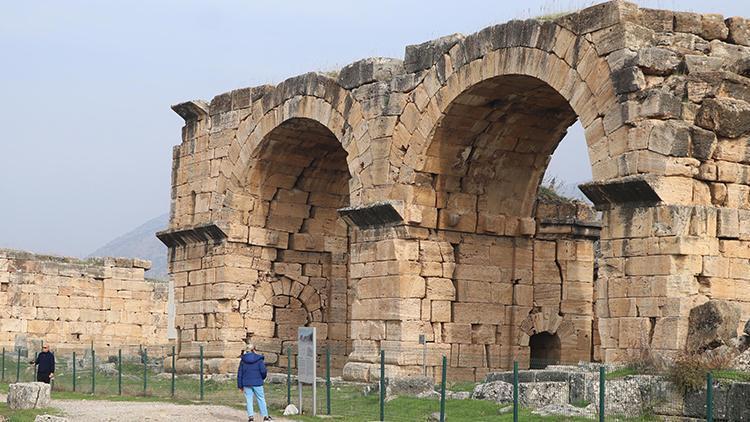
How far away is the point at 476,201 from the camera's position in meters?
21.6

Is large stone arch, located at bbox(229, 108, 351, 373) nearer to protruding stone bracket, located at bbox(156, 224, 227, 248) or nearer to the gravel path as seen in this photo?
protruding stone bracket, located at bbox(156, 224, 227, 248)

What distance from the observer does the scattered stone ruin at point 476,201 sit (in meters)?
16.5

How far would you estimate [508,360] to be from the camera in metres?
22.0

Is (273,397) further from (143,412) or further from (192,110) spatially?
(192,110)

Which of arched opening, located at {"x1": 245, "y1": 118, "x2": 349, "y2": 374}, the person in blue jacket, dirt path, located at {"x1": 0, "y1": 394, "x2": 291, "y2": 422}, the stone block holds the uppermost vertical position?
arched opening, located at {"x1": 245, "y1": 118, "x2": 349, "y2": 374}

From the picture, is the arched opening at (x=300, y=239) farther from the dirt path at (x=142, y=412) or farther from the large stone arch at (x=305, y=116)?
the dirt path at (x=142, y=412)

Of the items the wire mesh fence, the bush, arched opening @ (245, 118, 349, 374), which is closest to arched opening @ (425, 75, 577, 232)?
the wire mesh fence

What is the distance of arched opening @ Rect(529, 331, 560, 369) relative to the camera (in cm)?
2272

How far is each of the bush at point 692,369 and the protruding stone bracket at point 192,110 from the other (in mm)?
13577

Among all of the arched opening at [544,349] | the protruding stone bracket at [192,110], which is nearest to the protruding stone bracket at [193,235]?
the protruding stone bracket at [192,110]

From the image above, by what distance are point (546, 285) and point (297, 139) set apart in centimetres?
553

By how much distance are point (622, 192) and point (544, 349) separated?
686cm

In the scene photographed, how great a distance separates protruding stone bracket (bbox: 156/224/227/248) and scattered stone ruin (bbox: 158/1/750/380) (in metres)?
0.05

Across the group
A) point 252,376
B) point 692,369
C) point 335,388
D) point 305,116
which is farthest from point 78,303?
point 692,369
